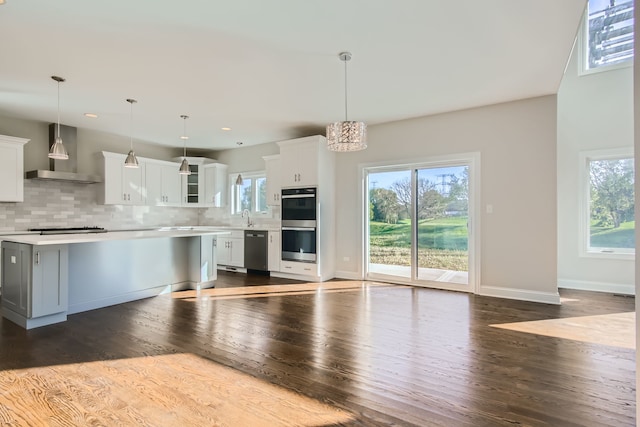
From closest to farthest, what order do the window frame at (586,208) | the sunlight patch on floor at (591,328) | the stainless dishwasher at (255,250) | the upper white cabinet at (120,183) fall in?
the sunlight patch on floor at (591,328) < the window frame at (586,208) < the upper white cabinet at (120,183) < the stainless dishwasher at (255,250)

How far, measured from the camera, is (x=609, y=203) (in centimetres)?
498

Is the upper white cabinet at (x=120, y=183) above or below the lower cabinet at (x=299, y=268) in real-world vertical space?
above

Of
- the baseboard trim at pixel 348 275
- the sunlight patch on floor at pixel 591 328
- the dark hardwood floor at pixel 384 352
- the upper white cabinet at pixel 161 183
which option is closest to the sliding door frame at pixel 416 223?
the baseboard trim at pixel 348 275

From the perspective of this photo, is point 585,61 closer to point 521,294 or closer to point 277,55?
point 521,294

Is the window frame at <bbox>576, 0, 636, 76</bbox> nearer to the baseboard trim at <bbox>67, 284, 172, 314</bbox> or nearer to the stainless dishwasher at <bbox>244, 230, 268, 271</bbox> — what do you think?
the stainless dishwasher at <bbox>244, 230, 268, 271</bbox>

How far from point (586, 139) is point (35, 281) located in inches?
292

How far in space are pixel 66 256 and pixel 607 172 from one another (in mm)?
7318

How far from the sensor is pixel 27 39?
2.82 meters

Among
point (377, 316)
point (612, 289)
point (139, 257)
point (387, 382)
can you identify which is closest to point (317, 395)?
point (387, 382)

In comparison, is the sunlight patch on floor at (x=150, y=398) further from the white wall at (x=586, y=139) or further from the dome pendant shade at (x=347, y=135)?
the white wall at (x=586, y=139)

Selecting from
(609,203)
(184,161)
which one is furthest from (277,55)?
(609,203)

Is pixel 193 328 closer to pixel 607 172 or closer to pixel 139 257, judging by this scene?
pixel 139 257

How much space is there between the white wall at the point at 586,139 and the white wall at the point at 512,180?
1326 millimetres

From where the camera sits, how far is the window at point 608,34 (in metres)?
4.96
